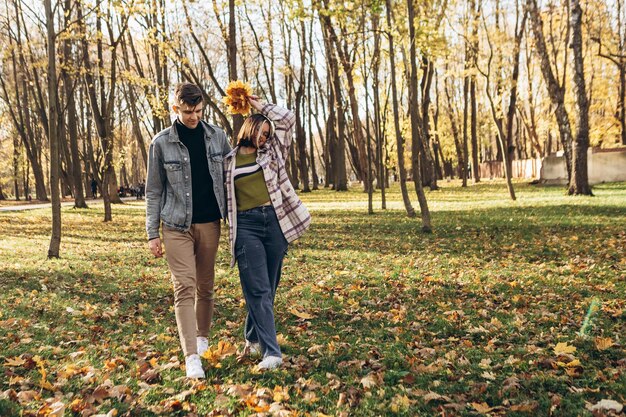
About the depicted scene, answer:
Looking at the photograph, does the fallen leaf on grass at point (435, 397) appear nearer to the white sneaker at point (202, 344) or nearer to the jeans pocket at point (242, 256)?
the jeans pocket at point (242, 256)

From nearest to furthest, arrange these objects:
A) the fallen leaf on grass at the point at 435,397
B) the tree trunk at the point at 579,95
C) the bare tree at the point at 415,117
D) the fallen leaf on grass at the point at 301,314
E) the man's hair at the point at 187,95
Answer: the fallen leaf on grass at the point at 435,397, the man's hair at the point at 187,95, the fallen leaf on grass at the point at 301,314, the bare tree at the point at 415,117, the tree trunk at the point at 579,95

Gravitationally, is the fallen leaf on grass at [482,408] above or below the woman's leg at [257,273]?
below

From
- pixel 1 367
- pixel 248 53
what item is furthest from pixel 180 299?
pixel 248 53

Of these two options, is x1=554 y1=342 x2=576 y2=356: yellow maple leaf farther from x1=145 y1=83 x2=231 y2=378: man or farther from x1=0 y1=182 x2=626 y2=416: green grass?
x1=145 y1=83 x2=231 y2=378: man

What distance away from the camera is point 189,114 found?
13.6 ft

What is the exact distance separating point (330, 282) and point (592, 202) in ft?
40.6

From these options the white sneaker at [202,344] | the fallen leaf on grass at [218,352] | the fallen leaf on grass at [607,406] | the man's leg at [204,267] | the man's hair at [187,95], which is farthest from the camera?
the white sneaker at [202,344]

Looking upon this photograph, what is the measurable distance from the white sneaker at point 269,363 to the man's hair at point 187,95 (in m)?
2.07

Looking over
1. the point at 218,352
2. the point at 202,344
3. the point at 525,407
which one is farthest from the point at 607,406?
the point at 202,344

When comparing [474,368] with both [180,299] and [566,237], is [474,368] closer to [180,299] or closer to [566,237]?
[180,299]

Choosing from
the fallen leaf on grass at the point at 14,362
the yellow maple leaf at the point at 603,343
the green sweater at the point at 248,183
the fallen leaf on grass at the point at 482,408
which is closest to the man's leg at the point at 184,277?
the green sweater at the point at 248,183

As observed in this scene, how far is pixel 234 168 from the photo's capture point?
4188mm

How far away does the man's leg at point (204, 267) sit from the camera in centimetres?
429

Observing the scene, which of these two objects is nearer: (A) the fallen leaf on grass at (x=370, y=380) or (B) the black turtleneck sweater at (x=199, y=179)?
(A) the fallen leaf on grass at (x=370, y=380)
